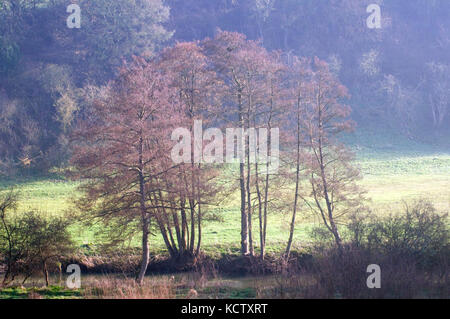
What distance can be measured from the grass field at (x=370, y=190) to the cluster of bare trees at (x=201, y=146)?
1712 mm

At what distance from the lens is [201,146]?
63.2 feet

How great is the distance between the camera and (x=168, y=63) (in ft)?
67.2

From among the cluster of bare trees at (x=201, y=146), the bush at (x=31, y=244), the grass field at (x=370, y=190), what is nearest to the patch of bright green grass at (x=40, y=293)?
the bush at (x=31, y=244)

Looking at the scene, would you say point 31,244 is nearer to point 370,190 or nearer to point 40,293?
point 40,293

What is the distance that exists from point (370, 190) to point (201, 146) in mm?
17967

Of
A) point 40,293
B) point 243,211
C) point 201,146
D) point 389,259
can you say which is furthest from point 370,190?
point 40,293

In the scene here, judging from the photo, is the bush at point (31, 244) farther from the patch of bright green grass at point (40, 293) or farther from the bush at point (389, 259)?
the bush at point (389, 259)

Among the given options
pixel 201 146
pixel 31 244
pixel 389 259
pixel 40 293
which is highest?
pixel 201 146

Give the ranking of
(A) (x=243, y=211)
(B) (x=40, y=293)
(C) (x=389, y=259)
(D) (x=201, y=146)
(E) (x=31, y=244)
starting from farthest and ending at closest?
1. (A) (x=243, y=211)
2. (D) (x=201, y=146)
3. (E) (x=31, y=244)
4. (C) (x=389, y=259)
5. (B) (x=40, y=293)

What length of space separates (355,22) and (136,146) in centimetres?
5573

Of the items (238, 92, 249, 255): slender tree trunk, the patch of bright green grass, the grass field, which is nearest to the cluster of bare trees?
(238, 92, 249, 255): slender tree trunk

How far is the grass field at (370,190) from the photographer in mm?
24031

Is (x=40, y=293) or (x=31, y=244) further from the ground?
(x=31, y=244)
